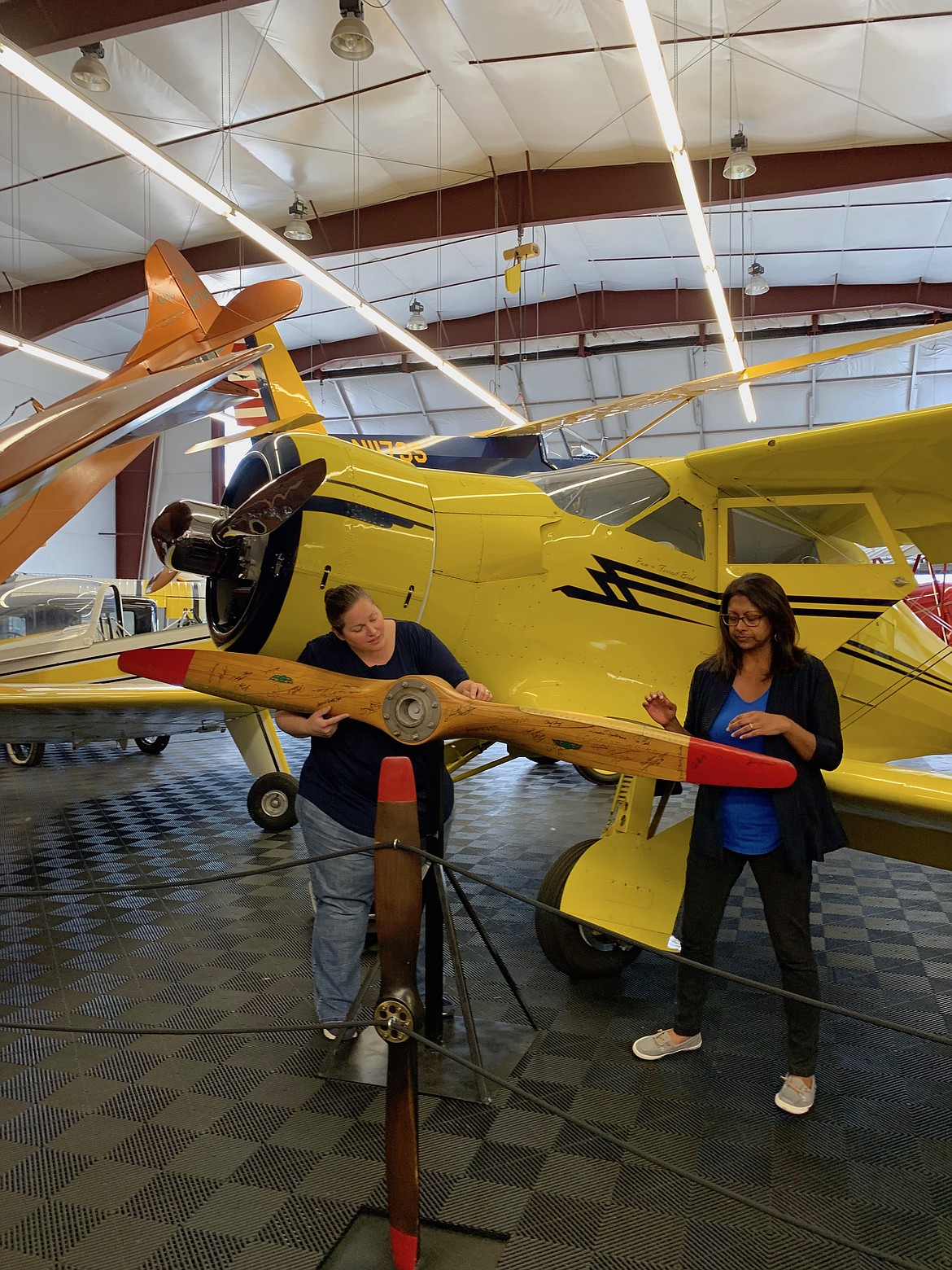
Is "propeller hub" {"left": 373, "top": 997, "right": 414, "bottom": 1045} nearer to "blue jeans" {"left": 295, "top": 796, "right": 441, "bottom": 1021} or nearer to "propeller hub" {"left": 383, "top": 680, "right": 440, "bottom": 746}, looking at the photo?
"propeller hub" {"left": 383, "top": 680, "right": 440, "bottom": 746}

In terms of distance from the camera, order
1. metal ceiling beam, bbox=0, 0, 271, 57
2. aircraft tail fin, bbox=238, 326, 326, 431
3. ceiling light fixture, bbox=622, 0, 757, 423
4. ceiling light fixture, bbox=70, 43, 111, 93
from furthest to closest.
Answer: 1. aircraft tail fin, bbox=238, 326, 326, 431
2. ceiling light fixture, bbox=70, 43, 111, 93
3. metal ceiling beam, bbox=0, 0, 271, 57
4. ceiling light fixture, bbox=622, 0, 757, 423

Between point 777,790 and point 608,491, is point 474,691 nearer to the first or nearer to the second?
point 777,790

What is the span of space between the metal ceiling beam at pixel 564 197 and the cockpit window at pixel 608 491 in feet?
26.7

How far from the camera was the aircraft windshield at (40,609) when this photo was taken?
930cm

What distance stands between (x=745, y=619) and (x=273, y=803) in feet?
13.2

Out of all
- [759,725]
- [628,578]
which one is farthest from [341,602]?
[628,578]

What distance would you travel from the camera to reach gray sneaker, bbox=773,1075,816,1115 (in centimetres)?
232

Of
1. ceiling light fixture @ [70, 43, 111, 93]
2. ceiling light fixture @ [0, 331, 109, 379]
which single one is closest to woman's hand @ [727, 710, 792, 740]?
ceiling light fixture @ [70, 43, 111, 93]

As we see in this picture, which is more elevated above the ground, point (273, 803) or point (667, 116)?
point (667, 116)

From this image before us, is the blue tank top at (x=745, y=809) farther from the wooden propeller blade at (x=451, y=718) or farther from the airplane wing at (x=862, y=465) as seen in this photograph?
the airplane wing at (x=862, y=465)

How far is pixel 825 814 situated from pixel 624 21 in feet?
25.7

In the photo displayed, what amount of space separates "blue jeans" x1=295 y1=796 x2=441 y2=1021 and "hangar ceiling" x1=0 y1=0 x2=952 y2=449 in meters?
6.53

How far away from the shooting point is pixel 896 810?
2641 mm

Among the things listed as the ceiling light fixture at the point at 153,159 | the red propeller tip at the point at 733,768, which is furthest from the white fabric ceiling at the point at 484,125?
the red propeller tip at the point at 733,768
